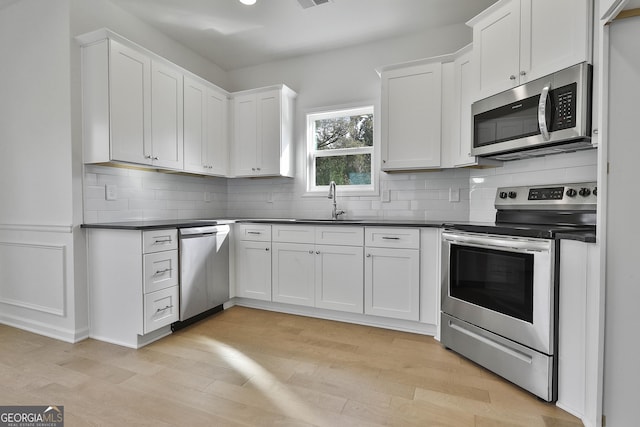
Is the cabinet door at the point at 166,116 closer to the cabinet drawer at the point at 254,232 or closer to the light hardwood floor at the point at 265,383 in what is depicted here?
the cabinet drawer at the point at 254,232

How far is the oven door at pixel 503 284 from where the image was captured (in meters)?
1.80

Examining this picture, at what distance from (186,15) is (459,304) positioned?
11.2 feet

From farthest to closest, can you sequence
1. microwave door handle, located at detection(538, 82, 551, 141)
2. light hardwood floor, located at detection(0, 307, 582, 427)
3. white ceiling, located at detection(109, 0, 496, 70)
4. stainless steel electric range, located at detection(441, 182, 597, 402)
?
1. white ceiling, located at detection(109, 0, 496, 70)
2. microwave door handle, located at detection(538, 82, 551, 141)
3. stainless steel electric range, located at detection(441, 182, 597, 402)
4. light hardwood floor, located at detection(0, 307, 582, 427)

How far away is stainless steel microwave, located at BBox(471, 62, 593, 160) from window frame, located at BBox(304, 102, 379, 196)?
1.18m

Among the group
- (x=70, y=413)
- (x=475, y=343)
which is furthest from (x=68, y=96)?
(x=475, y=343)

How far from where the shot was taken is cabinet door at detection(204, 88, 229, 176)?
3.63m

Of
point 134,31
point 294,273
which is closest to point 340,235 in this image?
point 294,273

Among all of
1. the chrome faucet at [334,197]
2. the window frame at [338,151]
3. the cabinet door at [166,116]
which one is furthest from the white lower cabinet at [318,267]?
the cabinet door at [166,116]

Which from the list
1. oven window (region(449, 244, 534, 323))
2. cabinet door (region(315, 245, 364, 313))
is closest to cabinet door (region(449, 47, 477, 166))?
oven window (region(449, 244, 534, 323))

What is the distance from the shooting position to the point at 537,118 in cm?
212

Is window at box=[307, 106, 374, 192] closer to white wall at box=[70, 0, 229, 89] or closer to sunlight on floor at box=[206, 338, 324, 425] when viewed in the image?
white wall at box=[70, 0, 229, 89]

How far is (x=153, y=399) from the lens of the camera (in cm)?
180

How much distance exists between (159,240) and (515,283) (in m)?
2.51

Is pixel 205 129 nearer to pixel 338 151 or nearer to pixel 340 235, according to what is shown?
pixel 338 151
